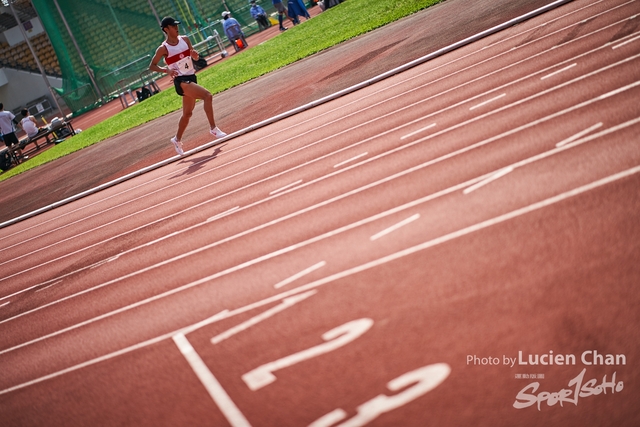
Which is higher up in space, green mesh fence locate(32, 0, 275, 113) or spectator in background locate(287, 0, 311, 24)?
green mesh fence locate(32, 0, 275, 113)

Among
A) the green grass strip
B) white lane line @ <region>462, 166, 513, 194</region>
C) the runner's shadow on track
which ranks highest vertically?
the green grass strip

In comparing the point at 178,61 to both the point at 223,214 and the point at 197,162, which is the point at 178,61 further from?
the point at 223,214

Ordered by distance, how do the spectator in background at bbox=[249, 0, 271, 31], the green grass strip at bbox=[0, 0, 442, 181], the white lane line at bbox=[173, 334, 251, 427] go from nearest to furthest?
the white lane line at bbox=[173, 334, 251, 427]
the green grass strip at bbox=[0, 0, 442, 181]
the spectator in background at bbox=[249, 0, 271, 31]

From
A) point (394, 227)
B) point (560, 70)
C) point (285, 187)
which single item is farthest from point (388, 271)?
point (560, 70)

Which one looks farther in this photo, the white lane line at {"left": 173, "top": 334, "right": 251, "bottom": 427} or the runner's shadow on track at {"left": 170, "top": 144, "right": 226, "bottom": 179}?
the runner's shadow on track at {"left": 170, "top": 144, "right": 226, "bottom": 179}

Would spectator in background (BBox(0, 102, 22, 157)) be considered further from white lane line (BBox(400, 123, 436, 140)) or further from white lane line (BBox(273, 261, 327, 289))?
white lane line (BBox(273, 261, 327, 289))

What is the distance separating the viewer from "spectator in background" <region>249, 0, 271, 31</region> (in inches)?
1172

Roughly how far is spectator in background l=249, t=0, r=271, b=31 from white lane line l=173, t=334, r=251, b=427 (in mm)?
27063

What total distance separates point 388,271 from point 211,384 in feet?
4.79

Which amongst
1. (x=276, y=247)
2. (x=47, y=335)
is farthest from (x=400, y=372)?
(x=47, y=335)

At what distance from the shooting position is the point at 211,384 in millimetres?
4043

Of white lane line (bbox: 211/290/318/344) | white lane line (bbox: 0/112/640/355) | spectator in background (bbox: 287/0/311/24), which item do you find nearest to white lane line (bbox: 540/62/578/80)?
white lane line (bbox: 0/112/640/355)

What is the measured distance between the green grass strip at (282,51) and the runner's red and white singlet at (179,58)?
647 cm

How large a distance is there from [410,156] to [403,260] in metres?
2.25
